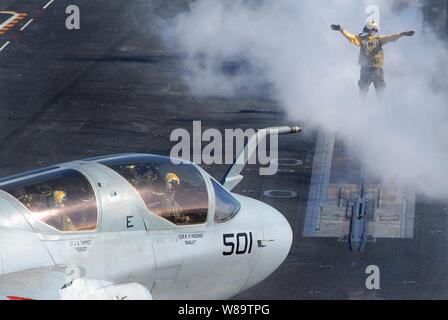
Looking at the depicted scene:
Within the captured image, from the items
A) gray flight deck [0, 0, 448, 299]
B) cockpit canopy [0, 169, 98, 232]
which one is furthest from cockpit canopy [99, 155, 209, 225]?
gray flight deck [0, 0, 448, 299]

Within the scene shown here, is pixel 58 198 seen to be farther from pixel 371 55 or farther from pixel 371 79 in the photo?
pixel 371 79

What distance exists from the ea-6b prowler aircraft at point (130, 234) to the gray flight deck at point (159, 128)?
458cm

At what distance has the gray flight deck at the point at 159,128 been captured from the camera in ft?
85.7

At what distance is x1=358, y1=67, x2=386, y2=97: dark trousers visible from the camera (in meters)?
35.5

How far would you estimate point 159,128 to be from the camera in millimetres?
35125

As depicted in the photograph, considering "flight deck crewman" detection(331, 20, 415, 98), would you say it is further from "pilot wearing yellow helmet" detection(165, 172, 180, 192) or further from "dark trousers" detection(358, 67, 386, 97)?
"pilot wearing yellow helmet" detection(165, 172, 180, 192)

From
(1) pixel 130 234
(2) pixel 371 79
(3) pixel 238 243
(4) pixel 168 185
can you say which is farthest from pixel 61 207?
(2) pixel 371 79

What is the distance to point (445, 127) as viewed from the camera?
35.0 m

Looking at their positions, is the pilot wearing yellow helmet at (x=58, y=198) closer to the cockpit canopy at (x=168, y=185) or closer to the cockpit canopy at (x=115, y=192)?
the cockpit canopy at (x=115, y=192)

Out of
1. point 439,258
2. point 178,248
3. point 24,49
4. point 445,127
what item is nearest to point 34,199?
point 178,248

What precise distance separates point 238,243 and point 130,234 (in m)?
2.11

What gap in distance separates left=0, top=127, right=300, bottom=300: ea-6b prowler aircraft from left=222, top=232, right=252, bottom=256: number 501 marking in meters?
0.02

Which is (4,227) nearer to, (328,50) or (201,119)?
(201,119)

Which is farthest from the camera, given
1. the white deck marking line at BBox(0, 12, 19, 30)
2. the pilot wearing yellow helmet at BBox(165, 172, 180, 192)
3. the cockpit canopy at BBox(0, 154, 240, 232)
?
the white deck marking line at BBox(0, 12, 19, 30)
